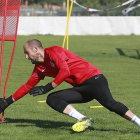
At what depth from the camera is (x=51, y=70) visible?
7.16m

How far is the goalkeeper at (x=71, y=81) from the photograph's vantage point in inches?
272

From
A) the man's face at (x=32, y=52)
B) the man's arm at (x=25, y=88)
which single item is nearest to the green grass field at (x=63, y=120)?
the man's arm at (x=25, y=88)

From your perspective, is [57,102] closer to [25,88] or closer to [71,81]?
[71,81]

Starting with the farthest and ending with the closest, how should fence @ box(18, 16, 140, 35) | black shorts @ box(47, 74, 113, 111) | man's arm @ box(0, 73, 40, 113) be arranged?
fence @ box(18, 16, 140, 35)
man's arm @ box(0, 73, 40, 113)
black shorts @ box(47, 74, 113, 111)

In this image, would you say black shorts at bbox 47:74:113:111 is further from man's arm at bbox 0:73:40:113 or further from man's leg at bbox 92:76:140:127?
man's arm at bbox 0:73:40:113

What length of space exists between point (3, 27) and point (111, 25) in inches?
1376

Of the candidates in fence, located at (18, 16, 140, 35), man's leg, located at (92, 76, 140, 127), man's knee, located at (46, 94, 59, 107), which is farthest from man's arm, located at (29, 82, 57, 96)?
fence, located at (18, 16, 140, 35)

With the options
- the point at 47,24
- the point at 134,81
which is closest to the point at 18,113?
the point at 134,81

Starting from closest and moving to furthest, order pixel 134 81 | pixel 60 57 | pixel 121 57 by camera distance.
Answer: pixel 60 57 < pixel 134 81 < pixel 121 57

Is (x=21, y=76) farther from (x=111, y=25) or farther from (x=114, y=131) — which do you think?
(x=111, y=25)

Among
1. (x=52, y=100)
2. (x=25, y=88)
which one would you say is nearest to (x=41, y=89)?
(x=52, y=100)

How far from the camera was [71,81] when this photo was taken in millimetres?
7195

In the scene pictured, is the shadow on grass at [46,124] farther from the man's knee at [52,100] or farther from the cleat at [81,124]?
the man's knee at [52,100]

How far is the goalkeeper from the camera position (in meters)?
6.91
